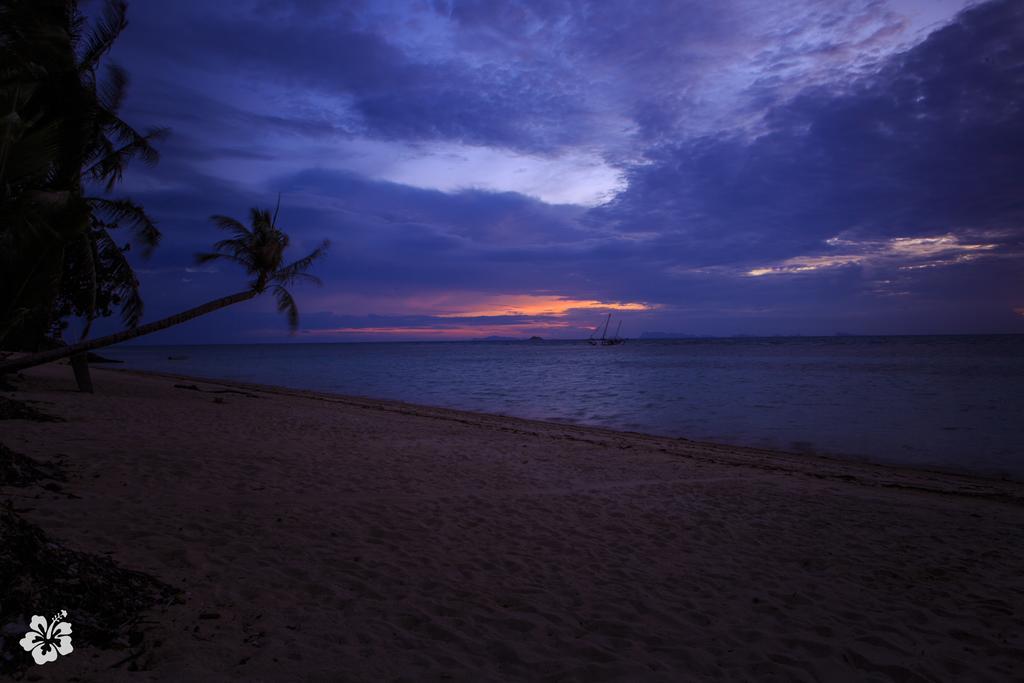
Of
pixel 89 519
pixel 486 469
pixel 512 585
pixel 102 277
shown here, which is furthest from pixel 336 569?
pixel 102 277

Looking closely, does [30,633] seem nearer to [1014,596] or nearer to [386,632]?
[386,632]

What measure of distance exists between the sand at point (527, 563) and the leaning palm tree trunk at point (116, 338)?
1.41 meters

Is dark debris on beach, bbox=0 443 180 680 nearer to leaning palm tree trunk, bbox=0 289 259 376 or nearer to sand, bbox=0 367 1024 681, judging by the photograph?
sand, bbox=0 367 1024 681

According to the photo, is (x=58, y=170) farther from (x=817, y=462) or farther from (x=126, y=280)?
(x=817, y=462)

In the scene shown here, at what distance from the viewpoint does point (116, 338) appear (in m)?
7.36

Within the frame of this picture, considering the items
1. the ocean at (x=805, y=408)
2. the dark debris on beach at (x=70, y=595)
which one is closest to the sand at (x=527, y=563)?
the dark debris on beach at (x=70, y=595)

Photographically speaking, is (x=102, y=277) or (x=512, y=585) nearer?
(x=512, y=585)

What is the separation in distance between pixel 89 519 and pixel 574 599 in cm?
501

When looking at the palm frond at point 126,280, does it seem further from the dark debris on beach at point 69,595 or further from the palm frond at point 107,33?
the dark debris on beach at point 69,595

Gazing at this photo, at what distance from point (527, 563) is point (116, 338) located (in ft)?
Answer: 20.7

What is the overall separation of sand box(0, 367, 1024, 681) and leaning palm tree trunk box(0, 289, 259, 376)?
1.41m

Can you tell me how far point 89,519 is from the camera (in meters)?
5.55

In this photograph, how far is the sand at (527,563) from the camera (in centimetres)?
384

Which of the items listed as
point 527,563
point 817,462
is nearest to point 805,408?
point 817,462
